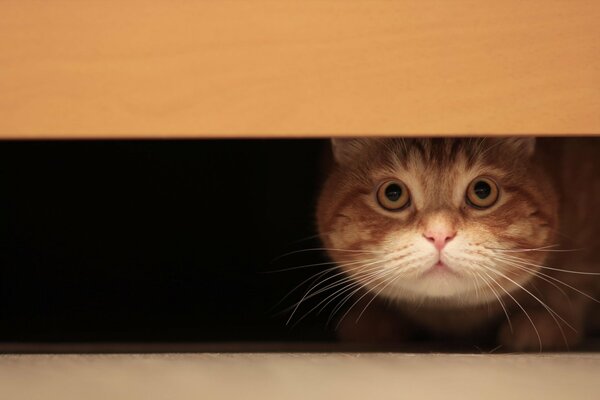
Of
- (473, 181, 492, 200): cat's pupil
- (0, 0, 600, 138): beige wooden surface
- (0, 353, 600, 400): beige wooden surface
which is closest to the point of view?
(0, 0, 600, 138): beige wooden surface

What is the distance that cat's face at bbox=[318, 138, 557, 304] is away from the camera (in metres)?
1.08

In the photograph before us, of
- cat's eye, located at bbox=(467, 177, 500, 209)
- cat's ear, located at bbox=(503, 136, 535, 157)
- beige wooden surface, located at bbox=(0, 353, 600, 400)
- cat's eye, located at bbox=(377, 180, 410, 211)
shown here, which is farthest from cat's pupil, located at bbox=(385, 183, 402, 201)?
beige wooden surface, located at bbox=(0, 353, 600, 400)

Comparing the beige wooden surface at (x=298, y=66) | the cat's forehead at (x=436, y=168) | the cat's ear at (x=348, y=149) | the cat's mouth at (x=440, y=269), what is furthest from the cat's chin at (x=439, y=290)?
the beige wooden surface at (x=298, y=66)

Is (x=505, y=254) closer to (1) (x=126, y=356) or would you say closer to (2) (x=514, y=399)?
(2) (x=514, y=399)

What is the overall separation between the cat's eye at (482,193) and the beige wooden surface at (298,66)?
1.33ft

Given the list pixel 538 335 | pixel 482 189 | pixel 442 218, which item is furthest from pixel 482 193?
pixel 538 335

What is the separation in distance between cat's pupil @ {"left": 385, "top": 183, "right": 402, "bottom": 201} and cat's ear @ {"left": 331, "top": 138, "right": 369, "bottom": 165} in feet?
0.43

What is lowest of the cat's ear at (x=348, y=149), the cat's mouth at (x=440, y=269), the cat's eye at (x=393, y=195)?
the cat's mouth at (x=440, y=269)

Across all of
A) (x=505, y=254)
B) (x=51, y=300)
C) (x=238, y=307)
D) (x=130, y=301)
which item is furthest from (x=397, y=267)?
(x=51, y=300)

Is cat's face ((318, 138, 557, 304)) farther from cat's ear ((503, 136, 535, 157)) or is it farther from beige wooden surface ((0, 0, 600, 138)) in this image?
beige wooden surface ((0, 0, 600, 138))

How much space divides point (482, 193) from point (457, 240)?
5.9 inches

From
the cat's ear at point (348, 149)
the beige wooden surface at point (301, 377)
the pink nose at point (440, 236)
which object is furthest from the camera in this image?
the cat's ear at point (348, 149)

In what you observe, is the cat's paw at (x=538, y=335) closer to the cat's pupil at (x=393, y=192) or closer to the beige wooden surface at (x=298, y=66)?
the cat's pupil at (x=393, y=192)

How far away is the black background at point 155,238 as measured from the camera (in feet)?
4.09
